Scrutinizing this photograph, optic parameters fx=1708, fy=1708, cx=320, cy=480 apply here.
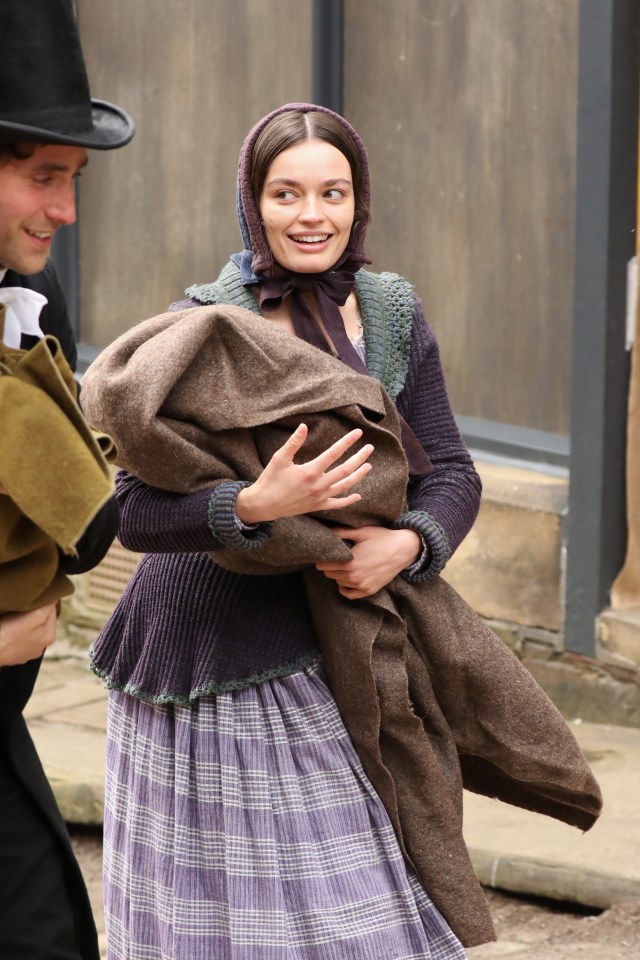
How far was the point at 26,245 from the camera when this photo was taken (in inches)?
107

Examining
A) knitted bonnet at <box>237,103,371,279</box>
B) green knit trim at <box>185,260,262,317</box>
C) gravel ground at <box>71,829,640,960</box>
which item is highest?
knitted bonnet at <box>237,103,371,279</box>

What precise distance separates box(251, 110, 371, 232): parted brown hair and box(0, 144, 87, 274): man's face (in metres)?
0.62

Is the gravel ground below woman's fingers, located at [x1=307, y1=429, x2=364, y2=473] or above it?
below

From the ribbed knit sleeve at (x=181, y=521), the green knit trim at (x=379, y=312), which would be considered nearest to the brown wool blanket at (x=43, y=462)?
the ribbed knit sleeve at (x=181, y=521)

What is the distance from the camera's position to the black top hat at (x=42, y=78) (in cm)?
260

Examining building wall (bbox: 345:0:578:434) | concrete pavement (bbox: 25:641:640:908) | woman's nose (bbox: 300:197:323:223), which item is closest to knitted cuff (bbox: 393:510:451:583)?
woman's nose (bbox: 300:197:323:223)

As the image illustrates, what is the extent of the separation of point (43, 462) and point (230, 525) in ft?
1.72

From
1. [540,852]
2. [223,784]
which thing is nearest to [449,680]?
[223,784]

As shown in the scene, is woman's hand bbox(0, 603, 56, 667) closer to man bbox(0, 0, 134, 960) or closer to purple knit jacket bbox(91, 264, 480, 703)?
man bbox(0, 0, 134, 960)

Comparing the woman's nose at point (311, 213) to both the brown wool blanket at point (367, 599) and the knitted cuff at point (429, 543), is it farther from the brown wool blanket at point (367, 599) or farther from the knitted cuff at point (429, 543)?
the knitted cuff at point (429, 543)

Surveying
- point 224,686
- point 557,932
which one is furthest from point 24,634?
point 557,932

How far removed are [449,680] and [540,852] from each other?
6.15ft

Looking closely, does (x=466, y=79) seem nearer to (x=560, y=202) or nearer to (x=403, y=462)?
(x=560, y=202)

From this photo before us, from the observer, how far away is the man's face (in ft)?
8.77
